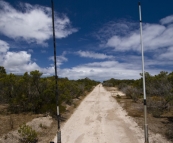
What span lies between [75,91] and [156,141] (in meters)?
20.9

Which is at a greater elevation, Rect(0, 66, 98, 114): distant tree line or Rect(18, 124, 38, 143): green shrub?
Rect(0, 66, 98, 114): distant tree line

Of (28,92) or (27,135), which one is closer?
(27,135)

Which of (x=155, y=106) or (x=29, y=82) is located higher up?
(x=29, y=82)

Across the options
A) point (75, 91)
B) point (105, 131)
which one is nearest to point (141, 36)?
point (105, 131)

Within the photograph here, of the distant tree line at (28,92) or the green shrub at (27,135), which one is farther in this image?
Answer: the distant tree line at (28,92)

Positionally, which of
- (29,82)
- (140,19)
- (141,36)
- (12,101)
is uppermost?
(140,19)

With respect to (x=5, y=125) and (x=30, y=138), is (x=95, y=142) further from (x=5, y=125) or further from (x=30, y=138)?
(x=5, y=125)

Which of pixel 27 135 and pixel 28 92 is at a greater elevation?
pixel 28 92

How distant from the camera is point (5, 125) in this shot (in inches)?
504

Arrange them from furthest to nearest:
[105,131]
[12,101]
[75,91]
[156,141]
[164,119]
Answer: [75,91] < [12,101] < [164,119] < [105,131] < [156,141]

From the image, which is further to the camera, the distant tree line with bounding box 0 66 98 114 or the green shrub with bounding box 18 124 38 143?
the distant tree line with bounding box 0 66 98 114

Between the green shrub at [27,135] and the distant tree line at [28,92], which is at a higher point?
the distant tree line at [28,92]

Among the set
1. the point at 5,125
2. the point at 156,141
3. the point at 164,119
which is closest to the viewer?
the point at 156,141

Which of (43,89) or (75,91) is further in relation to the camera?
(75,91)
